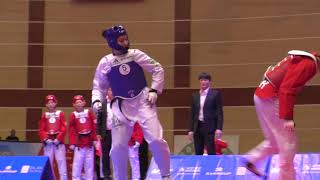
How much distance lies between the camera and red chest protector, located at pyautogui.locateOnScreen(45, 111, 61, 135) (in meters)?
13.3

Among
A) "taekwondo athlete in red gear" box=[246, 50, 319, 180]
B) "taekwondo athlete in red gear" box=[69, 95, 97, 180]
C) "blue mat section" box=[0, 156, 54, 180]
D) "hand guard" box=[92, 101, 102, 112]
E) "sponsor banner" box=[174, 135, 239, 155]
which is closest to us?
"taekwondo athlete in red gear" box=[246, 50, 319, 180]

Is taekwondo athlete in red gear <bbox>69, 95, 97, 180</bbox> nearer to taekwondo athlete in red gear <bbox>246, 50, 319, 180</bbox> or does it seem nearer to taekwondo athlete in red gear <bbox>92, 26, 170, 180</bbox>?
taekwondo athlete in red gear <bbox>92, 26, 170, 180</bbox>

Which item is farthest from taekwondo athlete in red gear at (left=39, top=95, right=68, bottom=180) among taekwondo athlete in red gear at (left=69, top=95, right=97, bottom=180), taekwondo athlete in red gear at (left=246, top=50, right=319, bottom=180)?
taekwondo athlete in red gear at (left=246, top=50, right=319, bottom=180)

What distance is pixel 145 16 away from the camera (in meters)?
17.6

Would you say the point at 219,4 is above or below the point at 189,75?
above

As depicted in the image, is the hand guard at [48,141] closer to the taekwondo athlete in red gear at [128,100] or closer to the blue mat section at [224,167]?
the blue mat section at [224,167]

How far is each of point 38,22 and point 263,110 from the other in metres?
11.1

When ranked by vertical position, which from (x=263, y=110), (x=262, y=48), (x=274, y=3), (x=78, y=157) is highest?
(x=274, y=3)

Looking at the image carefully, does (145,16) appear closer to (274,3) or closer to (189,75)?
(189,75)

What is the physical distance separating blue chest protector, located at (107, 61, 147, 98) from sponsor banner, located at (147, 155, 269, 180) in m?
1.97

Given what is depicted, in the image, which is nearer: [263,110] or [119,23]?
[263,110]

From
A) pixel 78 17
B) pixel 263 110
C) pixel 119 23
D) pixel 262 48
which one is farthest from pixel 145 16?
pixel 263 110

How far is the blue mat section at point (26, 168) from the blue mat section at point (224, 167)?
1523mm

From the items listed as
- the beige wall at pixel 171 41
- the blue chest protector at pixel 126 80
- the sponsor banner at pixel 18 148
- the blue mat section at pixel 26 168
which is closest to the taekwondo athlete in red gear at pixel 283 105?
the blue chest protector at pixel 126 80
